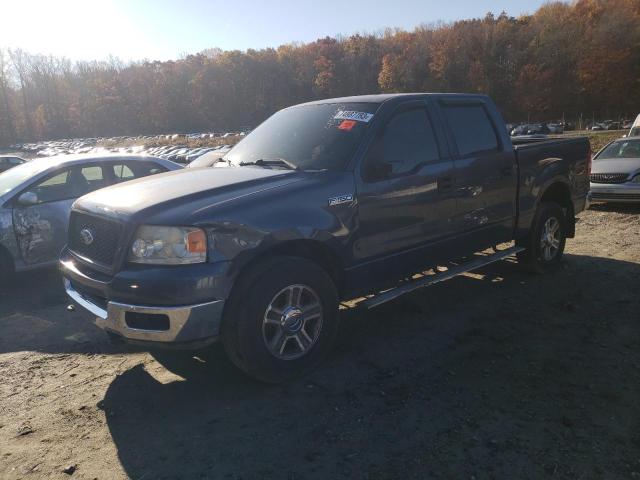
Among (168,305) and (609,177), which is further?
(609,177)

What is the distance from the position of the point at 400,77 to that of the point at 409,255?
95759mm

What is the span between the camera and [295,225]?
11.8 feet

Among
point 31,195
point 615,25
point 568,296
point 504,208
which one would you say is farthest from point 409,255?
point 615,25

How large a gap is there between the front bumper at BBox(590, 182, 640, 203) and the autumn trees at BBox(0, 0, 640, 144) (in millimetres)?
82181

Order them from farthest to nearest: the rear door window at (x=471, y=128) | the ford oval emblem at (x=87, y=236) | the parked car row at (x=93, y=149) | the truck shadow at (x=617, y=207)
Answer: the parked car row at (x=93, y=149), the truck shadow at (x=617, y=207), the rear door window at (x=471, y=128), the ford oval emblem at (x=87, y=236)

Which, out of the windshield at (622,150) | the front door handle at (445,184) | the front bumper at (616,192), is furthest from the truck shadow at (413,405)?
the windshield at (622,150)

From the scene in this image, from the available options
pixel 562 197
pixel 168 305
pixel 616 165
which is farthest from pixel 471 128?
pixel 616 165

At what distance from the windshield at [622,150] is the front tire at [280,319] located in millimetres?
10012

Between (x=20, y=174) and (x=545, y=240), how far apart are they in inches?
261

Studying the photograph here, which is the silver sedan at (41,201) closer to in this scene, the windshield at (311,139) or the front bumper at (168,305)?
the windshield at (311,139)

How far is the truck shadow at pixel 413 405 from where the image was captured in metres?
2.80

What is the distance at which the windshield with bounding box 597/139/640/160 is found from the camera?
1114 centimetres

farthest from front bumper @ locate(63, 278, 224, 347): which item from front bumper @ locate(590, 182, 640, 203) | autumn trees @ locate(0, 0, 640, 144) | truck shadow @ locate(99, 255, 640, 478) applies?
autumn trees @ locate(0, 0, 640, 144)

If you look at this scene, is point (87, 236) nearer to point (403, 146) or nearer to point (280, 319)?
point (280, 319)
